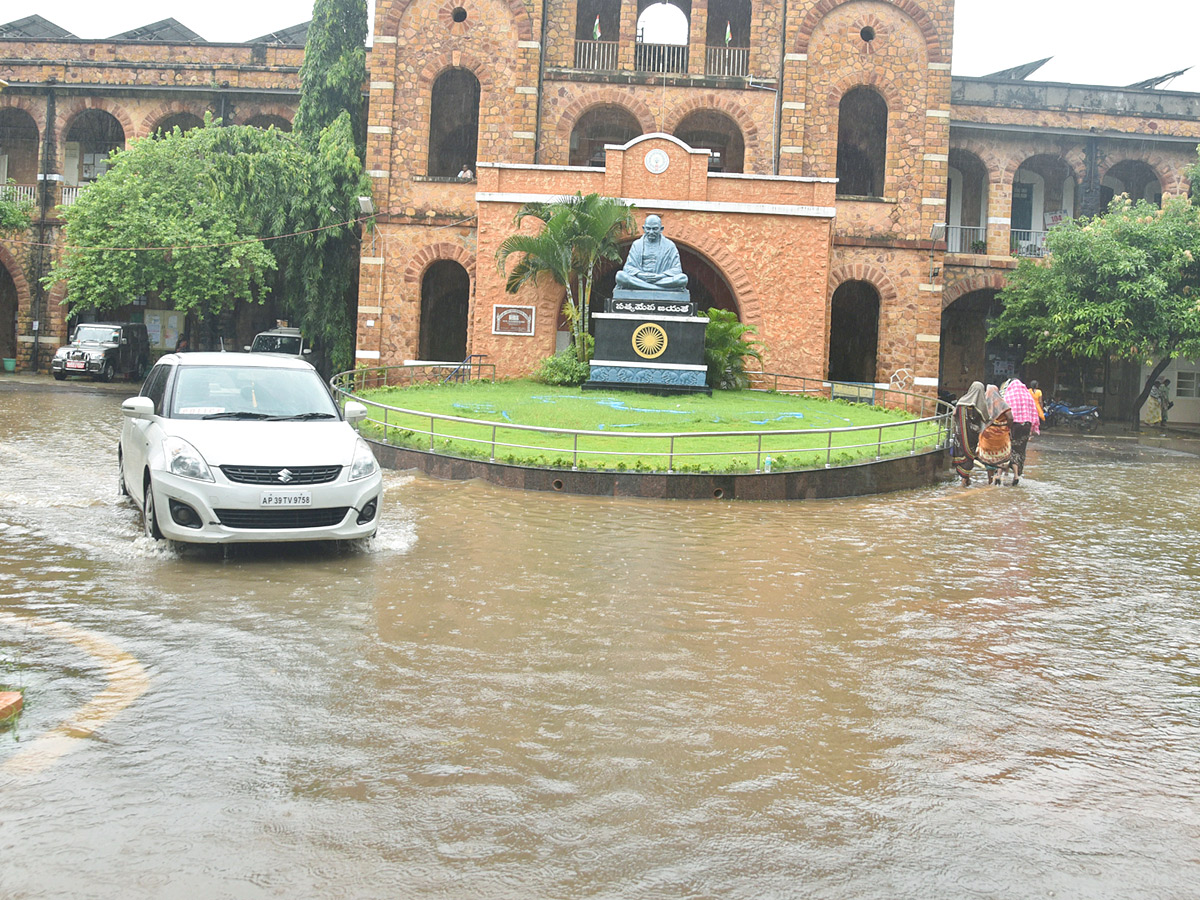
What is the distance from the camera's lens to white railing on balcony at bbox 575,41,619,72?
3166 cm

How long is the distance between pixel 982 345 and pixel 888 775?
34723mm

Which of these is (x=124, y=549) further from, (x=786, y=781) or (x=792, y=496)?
(x=792, y=496)

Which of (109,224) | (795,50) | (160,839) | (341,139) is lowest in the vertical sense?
(160,839)

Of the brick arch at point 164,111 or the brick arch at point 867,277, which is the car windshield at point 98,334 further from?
the brick arch at point 867,277

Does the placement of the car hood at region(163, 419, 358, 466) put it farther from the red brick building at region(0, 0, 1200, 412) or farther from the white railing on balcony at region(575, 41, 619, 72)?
the white railing on balcony at region(575, 41, 619, 72)

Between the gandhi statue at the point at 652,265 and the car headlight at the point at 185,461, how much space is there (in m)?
15.8

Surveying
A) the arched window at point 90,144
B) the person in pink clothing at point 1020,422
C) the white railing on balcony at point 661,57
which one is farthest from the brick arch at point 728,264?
the arched window at point 90,144

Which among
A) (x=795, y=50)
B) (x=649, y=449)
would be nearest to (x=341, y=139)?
(x=795, y=50)

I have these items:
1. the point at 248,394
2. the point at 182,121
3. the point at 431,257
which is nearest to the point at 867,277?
the point at 431,257

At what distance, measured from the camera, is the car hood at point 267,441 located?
8.84 metres

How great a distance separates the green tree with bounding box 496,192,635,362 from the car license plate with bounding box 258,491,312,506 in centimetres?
1685

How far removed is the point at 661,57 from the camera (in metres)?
31.9

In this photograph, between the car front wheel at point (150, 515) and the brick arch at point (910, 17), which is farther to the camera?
the brick arch at point (910, 17)

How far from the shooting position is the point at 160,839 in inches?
163
